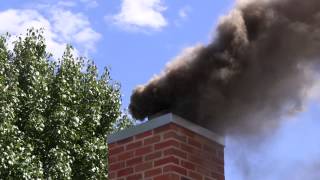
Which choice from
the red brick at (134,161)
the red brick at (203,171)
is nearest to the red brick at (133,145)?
the red brick at (134,161)

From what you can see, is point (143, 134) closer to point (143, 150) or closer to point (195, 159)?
point (143, 150)

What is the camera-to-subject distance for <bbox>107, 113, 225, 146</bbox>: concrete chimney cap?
5535 mm

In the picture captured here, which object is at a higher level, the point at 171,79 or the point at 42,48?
the point at 42,48

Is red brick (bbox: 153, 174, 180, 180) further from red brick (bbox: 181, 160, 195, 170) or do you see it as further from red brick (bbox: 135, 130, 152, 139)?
red brick (bbox: 135, 130, 152, 139)

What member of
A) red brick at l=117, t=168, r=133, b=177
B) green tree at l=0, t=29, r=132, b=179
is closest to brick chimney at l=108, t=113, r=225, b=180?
red brick at l=117, t=168, r=133, b=177

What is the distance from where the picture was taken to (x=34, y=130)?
52.8 ft

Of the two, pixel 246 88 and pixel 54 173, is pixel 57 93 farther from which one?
pixel 246 88

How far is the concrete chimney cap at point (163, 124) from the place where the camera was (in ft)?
18.2

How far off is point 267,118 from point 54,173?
9906 mm

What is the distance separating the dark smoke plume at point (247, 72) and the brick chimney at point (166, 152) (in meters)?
0.35

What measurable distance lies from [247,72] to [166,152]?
1.40 metres

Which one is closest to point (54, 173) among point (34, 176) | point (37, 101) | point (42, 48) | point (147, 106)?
point (34, 176)

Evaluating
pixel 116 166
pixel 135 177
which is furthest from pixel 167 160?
pixel 116 166

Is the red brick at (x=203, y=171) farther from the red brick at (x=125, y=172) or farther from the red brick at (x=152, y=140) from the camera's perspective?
the red brick at (x=125, y=172)
